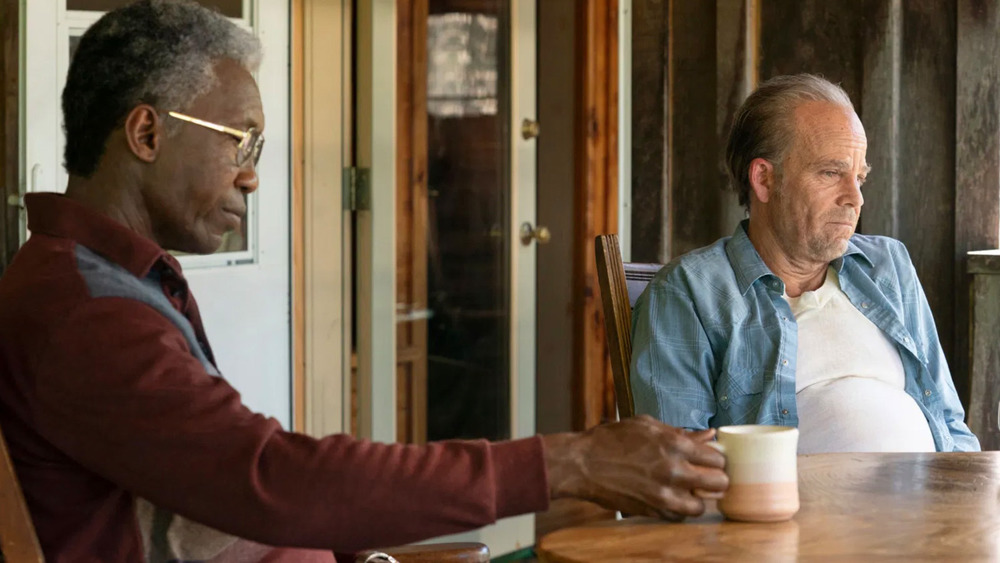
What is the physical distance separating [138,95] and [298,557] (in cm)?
53

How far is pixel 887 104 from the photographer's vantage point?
3314 mm

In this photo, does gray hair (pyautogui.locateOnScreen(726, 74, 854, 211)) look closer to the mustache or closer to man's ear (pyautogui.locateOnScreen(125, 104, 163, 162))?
the mustache

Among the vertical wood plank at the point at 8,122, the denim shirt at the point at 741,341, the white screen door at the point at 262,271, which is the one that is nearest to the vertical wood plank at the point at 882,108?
the denim shirt at the point at 741,341

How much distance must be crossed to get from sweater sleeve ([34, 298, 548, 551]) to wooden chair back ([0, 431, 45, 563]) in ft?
0.18

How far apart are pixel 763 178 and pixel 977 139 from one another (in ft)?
3.94

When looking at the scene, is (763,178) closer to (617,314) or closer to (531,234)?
(617,314)

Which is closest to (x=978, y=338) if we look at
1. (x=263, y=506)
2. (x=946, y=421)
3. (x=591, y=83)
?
(x=946, y=421)

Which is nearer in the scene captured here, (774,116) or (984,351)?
(774,116)

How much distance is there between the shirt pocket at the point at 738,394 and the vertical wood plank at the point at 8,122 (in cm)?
137

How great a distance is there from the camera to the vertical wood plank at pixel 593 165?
4020 mm

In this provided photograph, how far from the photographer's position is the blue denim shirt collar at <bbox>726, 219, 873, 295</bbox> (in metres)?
2.13

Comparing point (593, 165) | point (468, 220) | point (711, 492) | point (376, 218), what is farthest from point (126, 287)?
point (593, 165)

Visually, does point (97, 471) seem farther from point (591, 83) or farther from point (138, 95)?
point (591, 83)

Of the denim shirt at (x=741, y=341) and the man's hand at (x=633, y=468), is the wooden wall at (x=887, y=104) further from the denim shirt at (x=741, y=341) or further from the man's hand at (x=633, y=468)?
the man's hand at (x=633, y=468)
